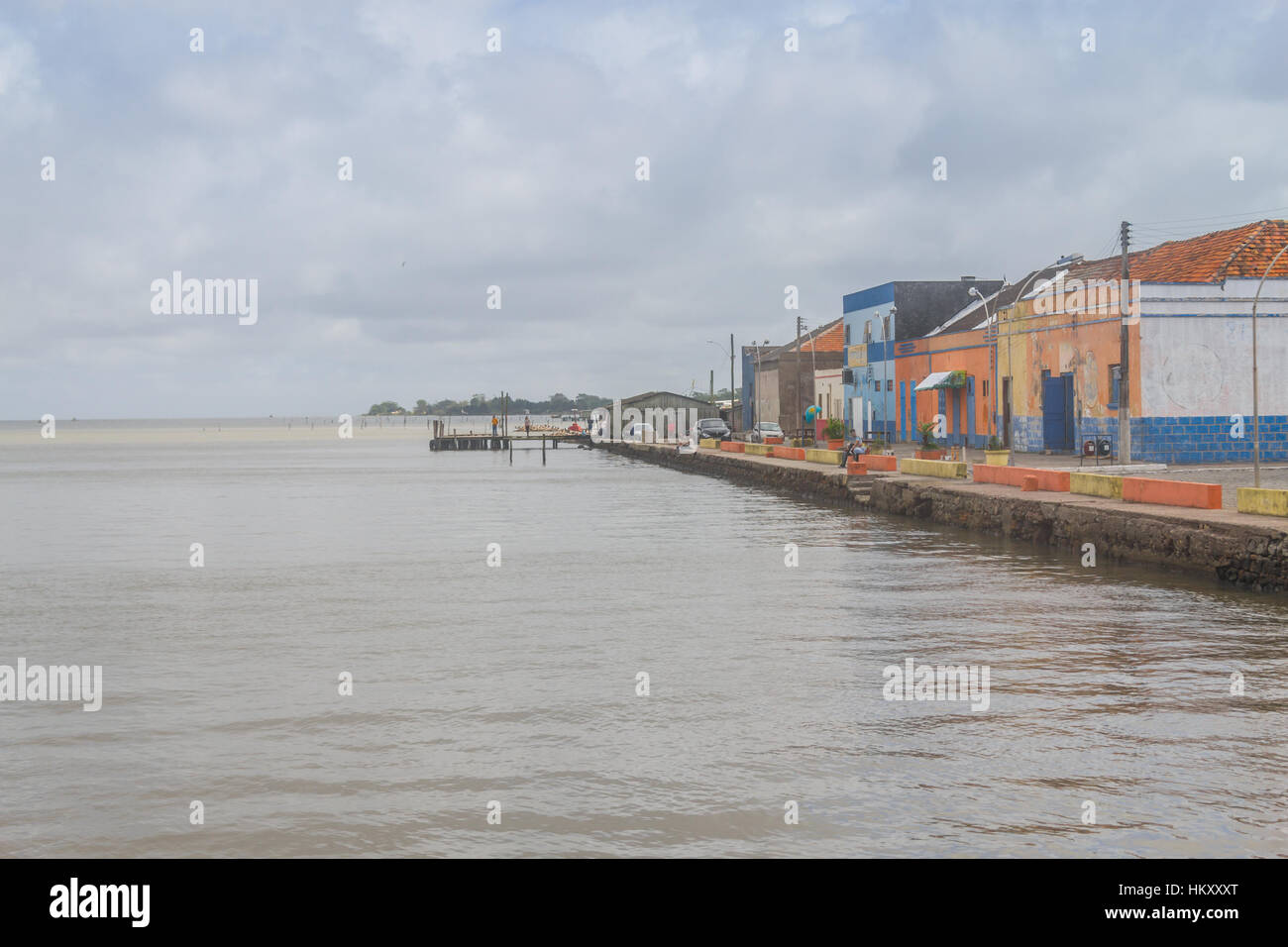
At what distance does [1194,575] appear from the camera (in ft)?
70.5

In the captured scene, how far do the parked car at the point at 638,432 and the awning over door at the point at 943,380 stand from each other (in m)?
43.6

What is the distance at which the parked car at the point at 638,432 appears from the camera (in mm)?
107994

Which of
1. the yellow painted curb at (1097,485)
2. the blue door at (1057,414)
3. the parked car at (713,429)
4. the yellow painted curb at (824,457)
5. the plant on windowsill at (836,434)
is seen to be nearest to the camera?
the yellow painted curb at (1097,485)

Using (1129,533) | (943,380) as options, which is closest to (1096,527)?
(1129,533)

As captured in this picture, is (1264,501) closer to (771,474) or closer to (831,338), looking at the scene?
(771,474)

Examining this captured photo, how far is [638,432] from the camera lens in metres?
117

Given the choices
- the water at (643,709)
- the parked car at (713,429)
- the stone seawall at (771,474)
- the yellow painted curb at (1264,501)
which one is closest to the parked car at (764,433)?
the parked car at (713,429)

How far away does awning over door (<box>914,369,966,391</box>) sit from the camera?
55812 mm

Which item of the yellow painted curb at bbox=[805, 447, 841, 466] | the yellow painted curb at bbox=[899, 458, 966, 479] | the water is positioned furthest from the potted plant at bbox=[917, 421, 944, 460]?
the water

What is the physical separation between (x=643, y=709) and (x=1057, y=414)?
3634cm

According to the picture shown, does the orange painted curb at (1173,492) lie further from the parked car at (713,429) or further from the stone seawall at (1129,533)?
the parked car at (713,429)

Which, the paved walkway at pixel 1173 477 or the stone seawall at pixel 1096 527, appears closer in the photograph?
the stone seawall at pixel 1096 527
